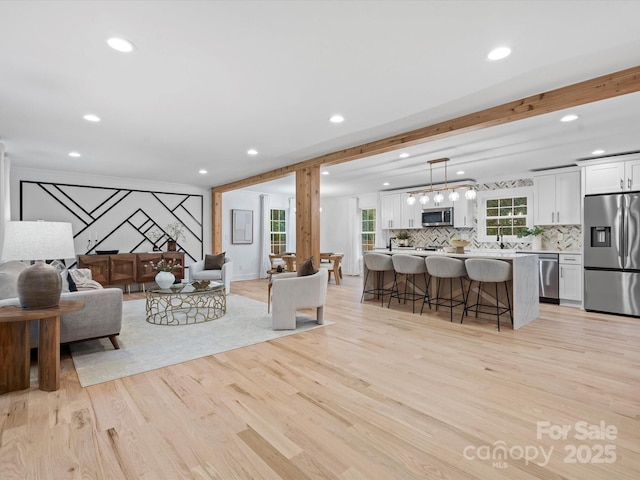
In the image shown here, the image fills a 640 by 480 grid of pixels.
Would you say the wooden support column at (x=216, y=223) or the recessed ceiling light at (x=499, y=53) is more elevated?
the recessed ceiling light at (x=499, y=53)

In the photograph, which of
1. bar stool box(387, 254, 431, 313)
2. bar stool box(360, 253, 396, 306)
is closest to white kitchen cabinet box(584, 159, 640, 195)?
bar stool box(387, 254, 431, 313)

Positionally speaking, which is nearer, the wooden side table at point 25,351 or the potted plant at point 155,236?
the wooden side table at point 25,351

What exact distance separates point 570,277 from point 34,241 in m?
7.17

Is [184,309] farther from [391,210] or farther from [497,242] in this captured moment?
[497,242]

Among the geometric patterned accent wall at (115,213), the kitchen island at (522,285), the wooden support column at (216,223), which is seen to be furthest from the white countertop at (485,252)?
the geometric patterned accent wall at (115,213)

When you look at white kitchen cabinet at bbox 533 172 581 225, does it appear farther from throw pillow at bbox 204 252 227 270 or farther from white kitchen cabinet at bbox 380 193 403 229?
throw pillow at bbox 204 252 227 270

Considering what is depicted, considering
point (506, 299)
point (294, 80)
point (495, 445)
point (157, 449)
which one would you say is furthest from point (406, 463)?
point (506, 299)

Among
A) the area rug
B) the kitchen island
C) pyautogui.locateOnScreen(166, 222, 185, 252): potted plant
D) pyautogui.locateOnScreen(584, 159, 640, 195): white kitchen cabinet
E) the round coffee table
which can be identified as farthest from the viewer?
pyautogui.locateOnScreen(166, 222, 185, 252): potted plant

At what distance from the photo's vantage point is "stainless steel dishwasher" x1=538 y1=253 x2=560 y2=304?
5.75 meters

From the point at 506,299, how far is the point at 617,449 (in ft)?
9.52

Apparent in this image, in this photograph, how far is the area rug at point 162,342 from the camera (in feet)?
9.70

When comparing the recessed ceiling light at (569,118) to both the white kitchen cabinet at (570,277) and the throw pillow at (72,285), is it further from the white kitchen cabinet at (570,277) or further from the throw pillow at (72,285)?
the throw pillow at (72,285)

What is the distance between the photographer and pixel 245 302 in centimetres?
590

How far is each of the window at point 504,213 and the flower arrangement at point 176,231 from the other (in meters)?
7.01
